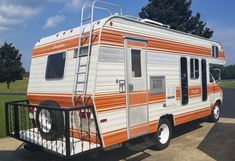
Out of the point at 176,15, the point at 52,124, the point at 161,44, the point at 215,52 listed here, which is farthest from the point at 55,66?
the point at 176,15

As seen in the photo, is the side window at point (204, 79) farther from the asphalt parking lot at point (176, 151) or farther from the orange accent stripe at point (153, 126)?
the orange accent stripe at point (153, 126)

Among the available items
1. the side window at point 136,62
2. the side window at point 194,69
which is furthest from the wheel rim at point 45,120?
the side window at point 194,69

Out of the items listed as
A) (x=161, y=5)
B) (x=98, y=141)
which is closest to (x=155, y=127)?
(x=98, y=141)

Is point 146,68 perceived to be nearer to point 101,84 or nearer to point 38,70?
point 101,84

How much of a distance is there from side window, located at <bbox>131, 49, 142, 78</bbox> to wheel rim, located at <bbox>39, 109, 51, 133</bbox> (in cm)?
215

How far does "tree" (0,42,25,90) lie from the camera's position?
47656 millimetres

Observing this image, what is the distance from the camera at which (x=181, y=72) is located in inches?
370

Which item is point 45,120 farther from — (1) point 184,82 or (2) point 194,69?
(2) point 194,69

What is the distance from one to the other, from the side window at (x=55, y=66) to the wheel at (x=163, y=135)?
293cm

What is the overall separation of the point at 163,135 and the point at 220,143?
1.74 metres

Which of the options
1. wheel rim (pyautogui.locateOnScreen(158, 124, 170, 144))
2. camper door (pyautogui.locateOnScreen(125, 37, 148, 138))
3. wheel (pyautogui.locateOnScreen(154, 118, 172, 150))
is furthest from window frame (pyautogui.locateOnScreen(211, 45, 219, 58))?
camper door (pyautogui.locateOnScreen(125, 37, 148, 138))

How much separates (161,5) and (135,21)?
21499 millimetres

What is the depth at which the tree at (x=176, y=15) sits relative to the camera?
27.5 meters

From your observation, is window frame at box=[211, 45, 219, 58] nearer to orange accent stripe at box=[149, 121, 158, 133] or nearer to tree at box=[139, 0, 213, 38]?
orange accent stripe at box=[149, 121, 158, 133]
